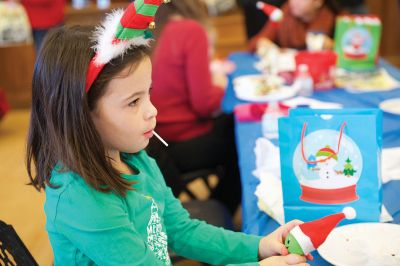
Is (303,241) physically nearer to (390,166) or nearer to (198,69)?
(390,166)

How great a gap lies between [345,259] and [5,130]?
3739 mm

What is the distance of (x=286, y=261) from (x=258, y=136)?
30.0 inches

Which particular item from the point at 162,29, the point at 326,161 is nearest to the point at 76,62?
the point at 326,161

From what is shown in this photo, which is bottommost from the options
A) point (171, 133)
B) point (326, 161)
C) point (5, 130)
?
point (5, 130)

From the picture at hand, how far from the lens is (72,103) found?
36.2 inches

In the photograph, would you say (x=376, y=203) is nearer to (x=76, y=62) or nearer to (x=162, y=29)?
(x=76, y=62)

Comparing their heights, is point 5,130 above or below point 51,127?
below

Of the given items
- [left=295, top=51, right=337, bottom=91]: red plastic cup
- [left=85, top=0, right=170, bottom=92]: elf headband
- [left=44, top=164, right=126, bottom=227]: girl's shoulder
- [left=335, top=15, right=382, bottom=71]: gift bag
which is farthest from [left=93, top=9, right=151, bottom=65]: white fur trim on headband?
[left=335, top=15, right=382, bottom=71]: gift bag

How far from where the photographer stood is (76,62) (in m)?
0.92

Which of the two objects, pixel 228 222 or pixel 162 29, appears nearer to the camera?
pixel 228 222

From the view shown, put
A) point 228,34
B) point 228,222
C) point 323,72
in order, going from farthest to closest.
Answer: point 228,34 → point 323,72 → point 228,222

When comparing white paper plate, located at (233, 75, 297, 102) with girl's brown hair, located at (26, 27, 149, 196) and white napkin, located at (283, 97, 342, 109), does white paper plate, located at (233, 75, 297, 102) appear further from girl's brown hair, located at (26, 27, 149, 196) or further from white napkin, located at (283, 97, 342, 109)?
girl's brown hair, located at (26, 27, 149, 196)

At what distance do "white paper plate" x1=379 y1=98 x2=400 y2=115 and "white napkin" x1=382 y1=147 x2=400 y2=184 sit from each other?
373 millimetres

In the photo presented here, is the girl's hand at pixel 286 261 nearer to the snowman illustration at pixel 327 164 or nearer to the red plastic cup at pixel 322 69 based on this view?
the snowman illustration at pixel 327 164
